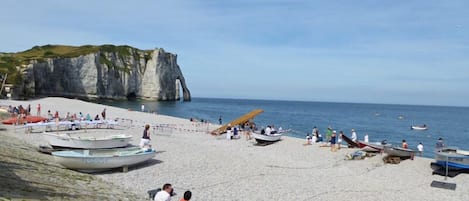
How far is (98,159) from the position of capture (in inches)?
710

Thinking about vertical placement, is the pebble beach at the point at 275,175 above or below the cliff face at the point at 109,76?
below

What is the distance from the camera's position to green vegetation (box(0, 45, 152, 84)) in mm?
78625

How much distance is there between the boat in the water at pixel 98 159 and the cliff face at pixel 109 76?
66.1 meters

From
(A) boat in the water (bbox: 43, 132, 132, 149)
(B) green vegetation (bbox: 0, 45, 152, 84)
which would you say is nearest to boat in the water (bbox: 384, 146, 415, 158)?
(A) boat in the water (bbox: 43, 132, 132, 149)

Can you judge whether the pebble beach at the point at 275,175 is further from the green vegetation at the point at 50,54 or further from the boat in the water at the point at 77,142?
the green vegetation at the point at 50,54

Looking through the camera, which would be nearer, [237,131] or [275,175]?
[275,175]

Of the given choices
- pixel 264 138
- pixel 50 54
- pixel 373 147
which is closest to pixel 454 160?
pixel 373 147

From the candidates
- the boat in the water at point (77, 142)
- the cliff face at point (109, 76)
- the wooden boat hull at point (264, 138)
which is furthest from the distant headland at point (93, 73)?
the wooden boat hull at point (264, 138)

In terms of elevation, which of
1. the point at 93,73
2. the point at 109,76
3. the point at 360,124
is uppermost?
the point at 93,73

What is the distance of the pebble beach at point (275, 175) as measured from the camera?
1641 cm

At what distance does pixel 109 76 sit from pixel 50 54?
1560cm

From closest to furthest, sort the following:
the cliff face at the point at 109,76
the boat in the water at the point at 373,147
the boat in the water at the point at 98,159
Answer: the boat in the water at the point at 98,159 < the boat in the water at the point at 373,147 < the cliff face at the point at 109,76

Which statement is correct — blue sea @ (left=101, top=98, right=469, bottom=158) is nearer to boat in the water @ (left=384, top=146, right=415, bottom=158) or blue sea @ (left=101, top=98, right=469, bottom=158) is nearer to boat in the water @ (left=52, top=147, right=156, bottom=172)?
boat in the water @ (left=384, top=146, right=415, bottom=158)

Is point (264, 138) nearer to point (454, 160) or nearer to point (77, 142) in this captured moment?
point (454, 160)
